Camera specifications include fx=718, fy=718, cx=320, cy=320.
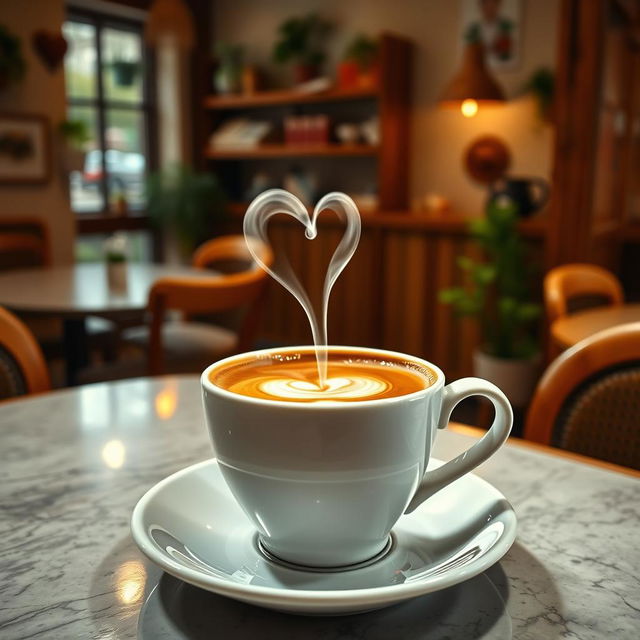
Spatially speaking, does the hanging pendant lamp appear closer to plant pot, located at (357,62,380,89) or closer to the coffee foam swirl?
plant pot, located at (357,62,380,89)

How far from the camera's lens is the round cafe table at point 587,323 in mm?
1888

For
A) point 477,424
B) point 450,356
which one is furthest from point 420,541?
point 450,356

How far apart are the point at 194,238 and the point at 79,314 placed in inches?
118

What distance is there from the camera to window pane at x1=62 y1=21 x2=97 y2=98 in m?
4.82

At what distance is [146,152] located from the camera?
5.45 metres

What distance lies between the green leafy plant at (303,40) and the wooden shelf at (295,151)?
23.0 inches

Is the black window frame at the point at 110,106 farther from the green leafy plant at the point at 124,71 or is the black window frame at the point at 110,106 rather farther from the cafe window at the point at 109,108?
the green leafy plant at the point at 124,71

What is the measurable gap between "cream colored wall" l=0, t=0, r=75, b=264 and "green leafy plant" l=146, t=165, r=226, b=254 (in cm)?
72

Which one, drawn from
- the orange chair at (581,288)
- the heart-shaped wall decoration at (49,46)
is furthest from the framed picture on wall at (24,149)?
the orange chair at (581,288)

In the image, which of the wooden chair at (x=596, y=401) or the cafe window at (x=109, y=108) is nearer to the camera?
the wooden chair at (x=596, y=401)

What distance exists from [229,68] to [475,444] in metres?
5.07

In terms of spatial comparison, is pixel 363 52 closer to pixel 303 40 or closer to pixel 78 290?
pixel 303 40

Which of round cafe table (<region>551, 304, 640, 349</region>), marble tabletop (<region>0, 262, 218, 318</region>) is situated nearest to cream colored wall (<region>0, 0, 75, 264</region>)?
marble tabletop (<region>0, 262, 218, 318</region>)

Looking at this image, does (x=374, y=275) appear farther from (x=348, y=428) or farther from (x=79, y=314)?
(x=348, y=428)
